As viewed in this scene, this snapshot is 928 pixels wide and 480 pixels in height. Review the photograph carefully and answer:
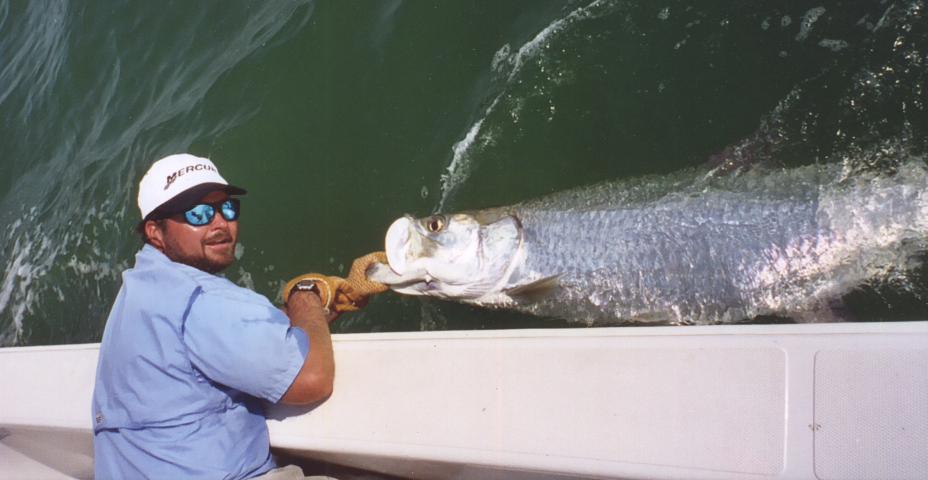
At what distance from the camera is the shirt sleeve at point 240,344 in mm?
2344

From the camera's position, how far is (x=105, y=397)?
2.54 meters

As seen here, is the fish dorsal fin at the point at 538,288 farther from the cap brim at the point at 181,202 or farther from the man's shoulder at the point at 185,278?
the cap brim at the point at 181,202

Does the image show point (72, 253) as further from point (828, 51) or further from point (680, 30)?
point (828, 51)

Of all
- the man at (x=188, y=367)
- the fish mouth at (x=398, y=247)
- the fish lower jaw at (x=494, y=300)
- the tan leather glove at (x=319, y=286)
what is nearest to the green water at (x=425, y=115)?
the fish lower jaw at (x=494, y=300)

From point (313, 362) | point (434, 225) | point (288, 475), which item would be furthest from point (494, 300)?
point (288, 475)

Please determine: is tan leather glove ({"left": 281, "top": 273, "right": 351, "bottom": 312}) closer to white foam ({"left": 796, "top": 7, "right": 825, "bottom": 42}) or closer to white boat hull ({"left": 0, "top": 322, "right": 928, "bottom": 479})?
white boat hull ({"left": 0, "top": 322, "right": 928, "bottom": 479})

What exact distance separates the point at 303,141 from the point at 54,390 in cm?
232

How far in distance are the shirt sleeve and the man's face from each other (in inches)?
13.7

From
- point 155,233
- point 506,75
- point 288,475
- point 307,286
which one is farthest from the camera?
point 506,75

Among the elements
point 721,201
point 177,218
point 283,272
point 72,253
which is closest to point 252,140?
point 283,272

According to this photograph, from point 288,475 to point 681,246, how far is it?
6.87ft

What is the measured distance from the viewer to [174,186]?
8.65ft

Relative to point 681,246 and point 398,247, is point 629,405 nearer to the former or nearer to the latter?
point 681,246

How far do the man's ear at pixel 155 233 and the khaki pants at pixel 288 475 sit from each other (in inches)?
39.8
